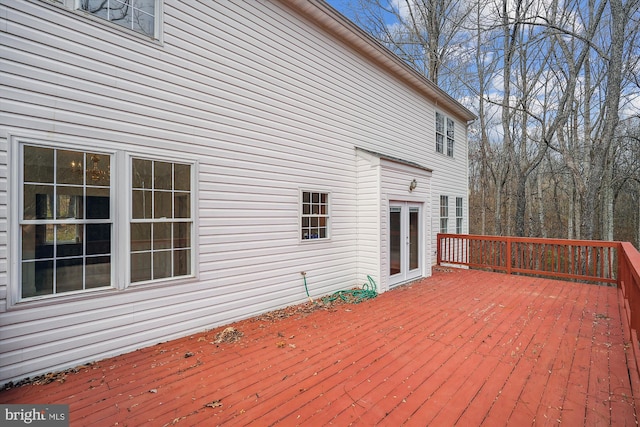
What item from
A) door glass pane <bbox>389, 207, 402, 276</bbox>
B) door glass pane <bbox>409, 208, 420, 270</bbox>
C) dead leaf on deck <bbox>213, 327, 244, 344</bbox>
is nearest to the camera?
dead leaf on deck <bbox>213, 327, 244, 344</bbox>

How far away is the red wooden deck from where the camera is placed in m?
2.27

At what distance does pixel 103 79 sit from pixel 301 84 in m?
3.02

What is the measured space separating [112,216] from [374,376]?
321cm

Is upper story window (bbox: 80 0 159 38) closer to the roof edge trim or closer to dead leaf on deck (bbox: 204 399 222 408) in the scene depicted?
the roof edge trim

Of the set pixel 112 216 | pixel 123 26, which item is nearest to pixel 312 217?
pixel 112 216

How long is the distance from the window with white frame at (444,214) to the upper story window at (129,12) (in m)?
8.89

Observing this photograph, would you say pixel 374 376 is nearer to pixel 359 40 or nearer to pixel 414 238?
pixel 414 238

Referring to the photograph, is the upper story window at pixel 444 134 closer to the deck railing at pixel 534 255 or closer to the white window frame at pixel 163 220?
the deck railing at pixel 534 255

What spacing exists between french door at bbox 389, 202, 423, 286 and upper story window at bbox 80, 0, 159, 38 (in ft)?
16.3

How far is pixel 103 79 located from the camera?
3.16m

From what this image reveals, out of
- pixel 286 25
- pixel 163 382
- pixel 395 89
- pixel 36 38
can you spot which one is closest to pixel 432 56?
pixel 395 89

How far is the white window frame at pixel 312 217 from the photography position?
5277 millimetres

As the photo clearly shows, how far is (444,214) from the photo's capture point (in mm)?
9914

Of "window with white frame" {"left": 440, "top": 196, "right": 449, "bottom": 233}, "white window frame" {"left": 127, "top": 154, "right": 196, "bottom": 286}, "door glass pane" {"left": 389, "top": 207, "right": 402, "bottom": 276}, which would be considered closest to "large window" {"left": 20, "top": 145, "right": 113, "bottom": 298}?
"white window frame" {"left": 127, "top": 154, "right": 196, "bottom": 286}
